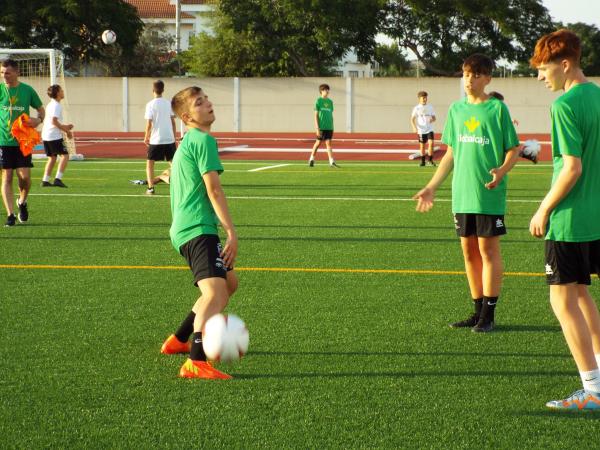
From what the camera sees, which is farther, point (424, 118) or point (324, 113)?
point (424, 118)

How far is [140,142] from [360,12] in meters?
23.3

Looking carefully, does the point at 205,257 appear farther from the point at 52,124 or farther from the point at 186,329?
the point at 52,124

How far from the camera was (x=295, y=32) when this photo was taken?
5519 centimetres

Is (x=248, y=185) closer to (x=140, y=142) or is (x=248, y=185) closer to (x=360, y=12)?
(x=140, y=142)

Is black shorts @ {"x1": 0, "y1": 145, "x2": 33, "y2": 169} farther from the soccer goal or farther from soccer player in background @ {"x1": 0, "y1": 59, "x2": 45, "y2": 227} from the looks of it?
the soccer goal

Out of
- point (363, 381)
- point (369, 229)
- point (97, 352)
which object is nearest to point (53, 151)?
point (369, 229)

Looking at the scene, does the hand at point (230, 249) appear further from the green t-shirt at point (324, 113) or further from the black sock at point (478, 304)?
the green t-shirt at point (324, 113)

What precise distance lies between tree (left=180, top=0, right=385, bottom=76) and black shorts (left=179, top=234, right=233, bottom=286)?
161 feet

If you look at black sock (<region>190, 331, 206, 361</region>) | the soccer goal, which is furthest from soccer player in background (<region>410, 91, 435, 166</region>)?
black sock (<region>190, 331, 206, 361</region>)

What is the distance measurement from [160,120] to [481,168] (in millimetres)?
10553

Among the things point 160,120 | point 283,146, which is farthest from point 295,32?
point 160,120

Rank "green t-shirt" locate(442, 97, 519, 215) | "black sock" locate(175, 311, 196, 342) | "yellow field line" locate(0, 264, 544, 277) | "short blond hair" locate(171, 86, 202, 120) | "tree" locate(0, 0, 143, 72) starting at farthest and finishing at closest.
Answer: "tree" locate(0, 0, 143, 72) < "yellow field line" locate(0, 264, 544, 277) < "green t-shirt" locate(442, 97, 519, 215) < "black sock" locate(175, 311, 196, 342) < "short blond hair" locate(171, 86, 202, 120)

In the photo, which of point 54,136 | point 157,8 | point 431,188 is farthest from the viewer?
point 157,8

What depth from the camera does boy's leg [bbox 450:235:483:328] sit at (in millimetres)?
6816
